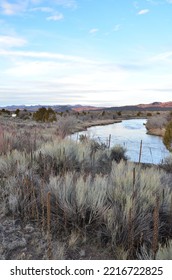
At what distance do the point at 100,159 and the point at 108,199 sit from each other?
11.8 feet

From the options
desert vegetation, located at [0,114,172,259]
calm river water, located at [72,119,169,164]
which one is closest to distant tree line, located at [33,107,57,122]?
calm river water, located at [72,119,169,164]

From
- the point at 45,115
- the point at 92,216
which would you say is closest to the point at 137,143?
the point at 92,216

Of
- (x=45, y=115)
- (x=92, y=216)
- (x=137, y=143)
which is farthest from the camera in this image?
(x=45, y=115)

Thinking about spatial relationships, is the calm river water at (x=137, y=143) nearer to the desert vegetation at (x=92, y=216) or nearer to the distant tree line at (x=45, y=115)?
the desert vegetation at (x=92, y=216)

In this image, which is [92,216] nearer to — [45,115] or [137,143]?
[137,143]

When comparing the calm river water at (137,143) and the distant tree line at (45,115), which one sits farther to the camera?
the distant tree line at (45,115)

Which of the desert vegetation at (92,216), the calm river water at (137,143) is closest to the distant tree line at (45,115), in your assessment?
the calm river water at (137,143)

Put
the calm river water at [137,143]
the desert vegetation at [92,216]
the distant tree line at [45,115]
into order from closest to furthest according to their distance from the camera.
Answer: the desert vegetation at [92,216], the calm river water at [137,143], the distant tree line at [45,115]

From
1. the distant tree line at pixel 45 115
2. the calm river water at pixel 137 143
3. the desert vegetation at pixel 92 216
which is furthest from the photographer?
the distant tree line at pixel 45 115

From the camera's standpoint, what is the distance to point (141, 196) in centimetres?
470

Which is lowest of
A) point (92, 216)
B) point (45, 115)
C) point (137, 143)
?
point (137, 143)

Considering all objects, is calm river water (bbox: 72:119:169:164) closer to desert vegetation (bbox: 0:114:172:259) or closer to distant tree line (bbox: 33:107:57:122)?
desert vegetation (bbox: 0:114:172:259)

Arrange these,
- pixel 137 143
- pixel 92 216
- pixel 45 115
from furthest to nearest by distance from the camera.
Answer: pixel 45 115 < pixel 137 143 < pixel 92 216

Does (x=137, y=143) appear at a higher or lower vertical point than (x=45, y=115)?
lower
